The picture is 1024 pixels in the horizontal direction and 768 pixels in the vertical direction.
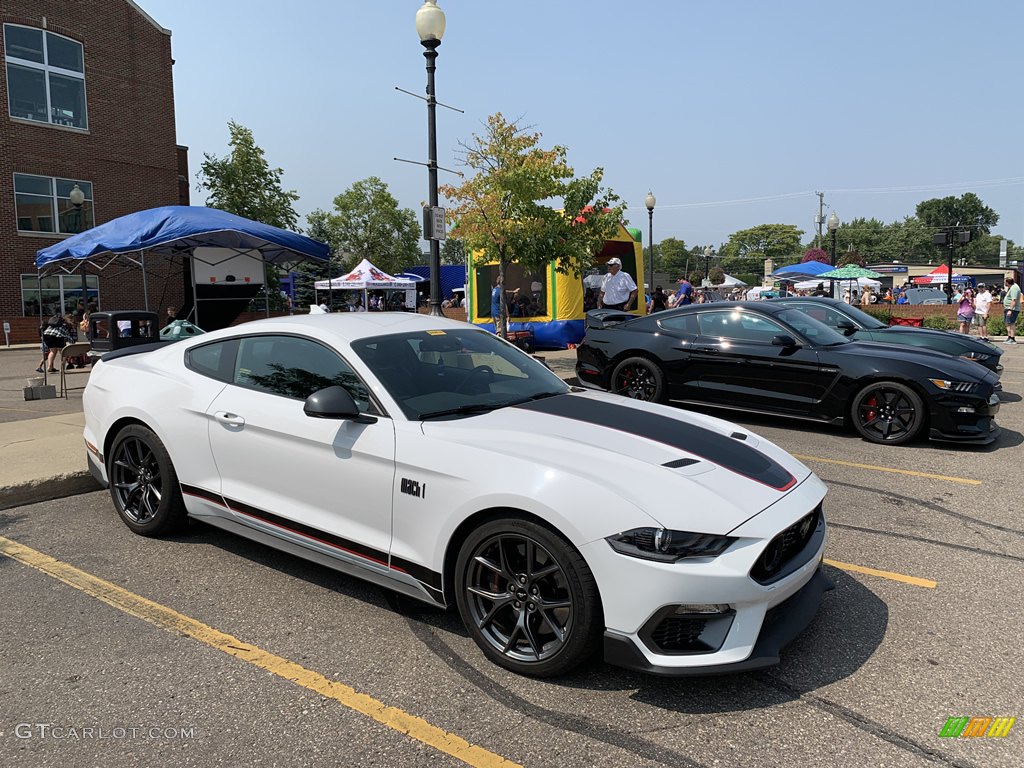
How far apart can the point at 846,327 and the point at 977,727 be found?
708cm

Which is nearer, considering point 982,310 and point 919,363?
point 919,363

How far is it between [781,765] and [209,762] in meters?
1.91

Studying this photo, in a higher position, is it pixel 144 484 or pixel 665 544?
pixel 665 544

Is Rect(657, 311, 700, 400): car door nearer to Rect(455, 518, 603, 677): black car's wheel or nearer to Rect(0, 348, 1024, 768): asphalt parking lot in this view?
Rect(0, 348, 1024, 768): asphalt parking lot

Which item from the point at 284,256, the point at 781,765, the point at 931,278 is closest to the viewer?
the point at 781,765

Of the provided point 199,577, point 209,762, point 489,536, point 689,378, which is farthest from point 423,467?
point 689,378

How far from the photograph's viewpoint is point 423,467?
3189 mm

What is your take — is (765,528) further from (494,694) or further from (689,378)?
(689,378)

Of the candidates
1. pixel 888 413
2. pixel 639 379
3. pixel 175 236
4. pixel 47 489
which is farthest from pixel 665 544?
pixel 175 236

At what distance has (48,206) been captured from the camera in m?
26.0

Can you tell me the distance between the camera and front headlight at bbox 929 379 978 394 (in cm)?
700

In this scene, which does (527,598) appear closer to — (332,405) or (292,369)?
(332,405)

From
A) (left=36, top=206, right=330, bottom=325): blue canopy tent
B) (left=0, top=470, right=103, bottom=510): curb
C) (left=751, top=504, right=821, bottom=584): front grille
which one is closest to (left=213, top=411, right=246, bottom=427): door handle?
(left=0, top=470, right=103, bottom=510): curb

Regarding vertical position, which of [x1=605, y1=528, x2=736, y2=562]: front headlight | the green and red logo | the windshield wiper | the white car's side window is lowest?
the green and red logo
